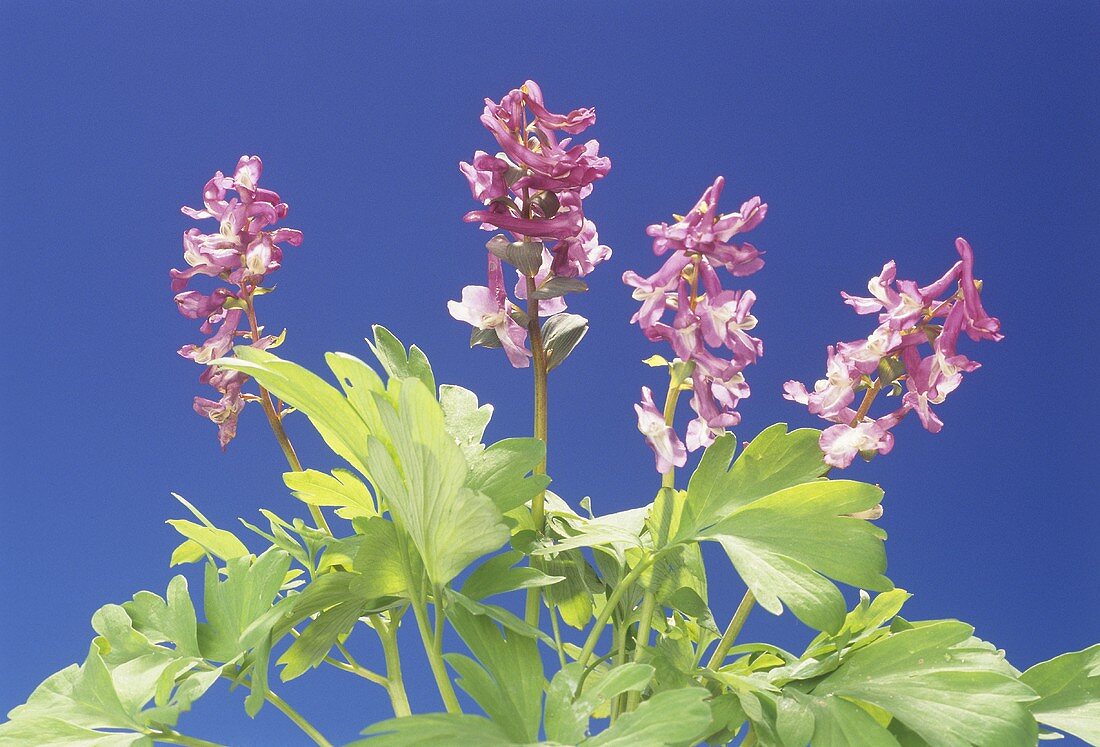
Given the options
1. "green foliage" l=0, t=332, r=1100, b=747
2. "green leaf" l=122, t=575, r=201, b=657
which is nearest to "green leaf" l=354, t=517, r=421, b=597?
"green foliage" l=0, t=332, r=1100, b=747

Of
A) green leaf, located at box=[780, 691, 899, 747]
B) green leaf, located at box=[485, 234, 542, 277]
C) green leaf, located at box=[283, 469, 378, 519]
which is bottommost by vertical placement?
green leaf, located at box=[780, 691, 899, 747]

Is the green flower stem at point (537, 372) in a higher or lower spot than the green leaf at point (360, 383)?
higher

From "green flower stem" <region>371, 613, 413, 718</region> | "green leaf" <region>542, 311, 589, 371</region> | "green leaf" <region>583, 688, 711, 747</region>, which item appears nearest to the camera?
"green leaf" <region>583, 688, 711, 747</region>

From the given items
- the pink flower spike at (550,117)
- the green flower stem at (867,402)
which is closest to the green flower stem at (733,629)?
the green flower stem at (867,402)

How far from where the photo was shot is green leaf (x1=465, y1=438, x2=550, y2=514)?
1086 millimetres

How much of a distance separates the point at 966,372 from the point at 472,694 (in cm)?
61

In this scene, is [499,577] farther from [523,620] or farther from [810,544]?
[810,544]

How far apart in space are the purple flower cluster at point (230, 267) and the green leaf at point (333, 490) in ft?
0.47

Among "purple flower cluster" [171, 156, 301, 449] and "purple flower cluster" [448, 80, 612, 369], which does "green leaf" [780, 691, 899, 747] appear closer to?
"purple flower cluster" [448, 80, 612, 369]

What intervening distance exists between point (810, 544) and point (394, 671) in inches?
21.4

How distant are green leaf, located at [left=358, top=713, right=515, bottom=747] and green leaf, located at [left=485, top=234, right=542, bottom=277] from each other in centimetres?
47

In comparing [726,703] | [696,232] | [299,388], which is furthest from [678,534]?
[299,388]

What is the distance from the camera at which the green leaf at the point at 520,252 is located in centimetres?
115

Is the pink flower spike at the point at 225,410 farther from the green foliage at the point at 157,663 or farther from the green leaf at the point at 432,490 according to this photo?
the green leaf at the point at 432,490
